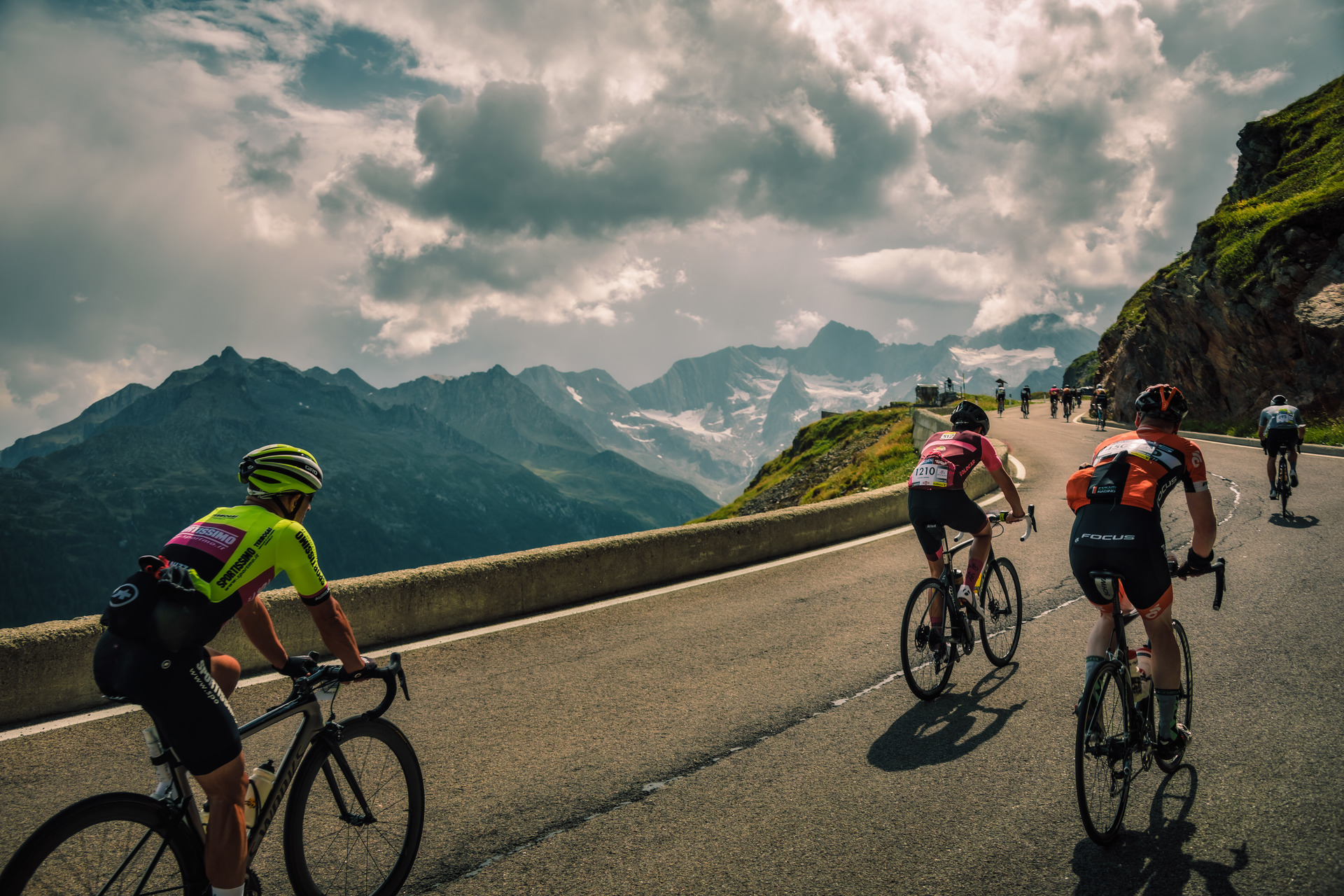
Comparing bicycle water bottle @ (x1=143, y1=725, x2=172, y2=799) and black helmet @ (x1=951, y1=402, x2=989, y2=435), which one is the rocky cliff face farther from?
bicycle water bottle @ (x1=143, y1=725, x2=172, y2=799)

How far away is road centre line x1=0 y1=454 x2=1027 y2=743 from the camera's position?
5.29 metres

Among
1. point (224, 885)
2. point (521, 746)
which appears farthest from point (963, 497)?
point (224, 885)

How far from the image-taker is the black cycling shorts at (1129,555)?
12.7 ft

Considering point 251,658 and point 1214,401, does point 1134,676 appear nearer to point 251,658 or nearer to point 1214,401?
point 251,658

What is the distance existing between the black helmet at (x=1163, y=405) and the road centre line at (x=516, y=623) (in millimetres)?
4877

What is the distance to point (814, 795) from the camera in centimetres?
420

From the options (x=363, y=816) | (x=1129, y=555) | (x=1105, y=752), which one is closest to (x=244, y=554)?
(x=363, y=816)

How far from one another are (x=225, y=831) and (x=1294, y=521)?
1411 centimetres

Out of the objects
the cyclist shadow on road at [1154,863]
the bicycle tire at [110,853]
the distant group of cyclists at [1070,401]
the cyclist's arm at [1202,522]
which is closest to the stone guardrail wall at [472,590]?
the bicycle tire at [110,853]

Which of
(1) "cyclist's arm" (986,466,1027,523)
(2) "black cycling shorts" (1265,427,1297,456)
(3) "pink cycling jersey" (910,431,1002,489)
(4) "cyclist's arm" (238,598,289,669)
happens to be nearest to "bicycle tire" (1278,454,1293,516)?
(2) "black cycling shorts" (1265,427,1297,456)

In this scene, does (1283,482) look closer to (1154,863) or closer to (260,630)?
(1154,863)

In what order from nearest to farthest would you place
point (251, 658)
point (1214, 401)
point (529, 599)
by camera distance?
point (251, 658), point (529, 599), point (1214, 401)

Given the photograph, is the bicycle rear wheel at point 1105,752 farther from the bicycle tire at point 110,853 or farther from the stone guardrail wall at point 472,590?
the stone guardrail wall at point 472,590

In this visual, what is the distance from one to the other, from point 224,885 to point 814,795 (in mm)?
2985
